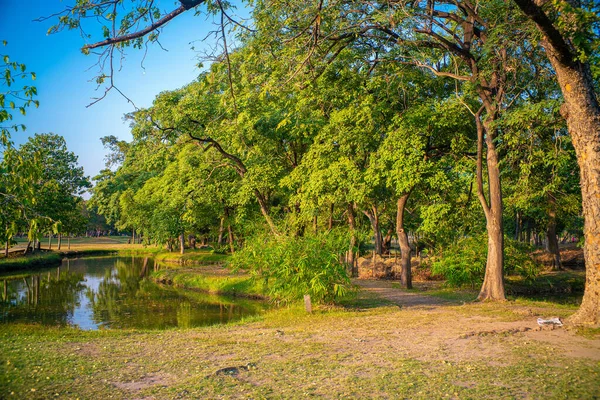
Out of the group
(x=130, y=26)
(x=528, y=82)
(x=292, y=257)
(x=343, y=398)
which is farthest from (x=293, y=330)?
(x=528, y=82)

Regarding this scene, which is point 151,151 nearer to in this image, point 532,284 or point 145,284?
point 145,284

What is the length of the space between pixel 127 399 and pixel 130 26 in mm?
4568

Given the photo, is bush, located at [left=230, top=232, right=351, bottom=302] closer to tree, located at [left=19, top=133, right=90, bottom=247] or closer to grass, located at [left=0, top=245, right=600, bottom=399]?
grass, located at [left=0, top=245, right=600, bottom=399]

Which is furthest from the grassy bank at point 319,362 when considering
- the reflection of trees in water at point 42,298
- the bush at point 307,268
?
the reflection of trees in water at point 42,298

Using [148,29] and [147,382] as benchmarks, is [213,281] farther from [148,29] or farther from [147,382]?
[148,29]

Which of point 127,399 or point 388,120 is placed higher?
point 388,120

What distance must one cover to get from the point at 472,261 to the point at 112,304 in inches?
638

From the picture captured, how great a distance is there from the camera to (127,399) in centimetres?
539

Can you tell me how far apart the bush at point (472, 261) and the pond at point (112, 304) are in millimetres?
8454

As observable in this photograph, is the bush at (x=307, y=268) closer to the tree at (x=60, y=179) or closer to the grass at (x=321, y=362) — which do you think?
the grass at (x=321, y=362)

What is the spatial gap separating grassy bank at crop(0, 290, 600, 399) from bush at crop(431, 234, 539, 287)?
938 centimetres

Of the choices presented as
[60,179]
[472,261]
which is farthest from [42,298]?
[60,179]

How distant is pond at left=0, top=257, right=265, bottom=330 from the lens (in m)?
16.5

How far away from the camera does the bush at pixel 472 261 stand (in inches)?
788
